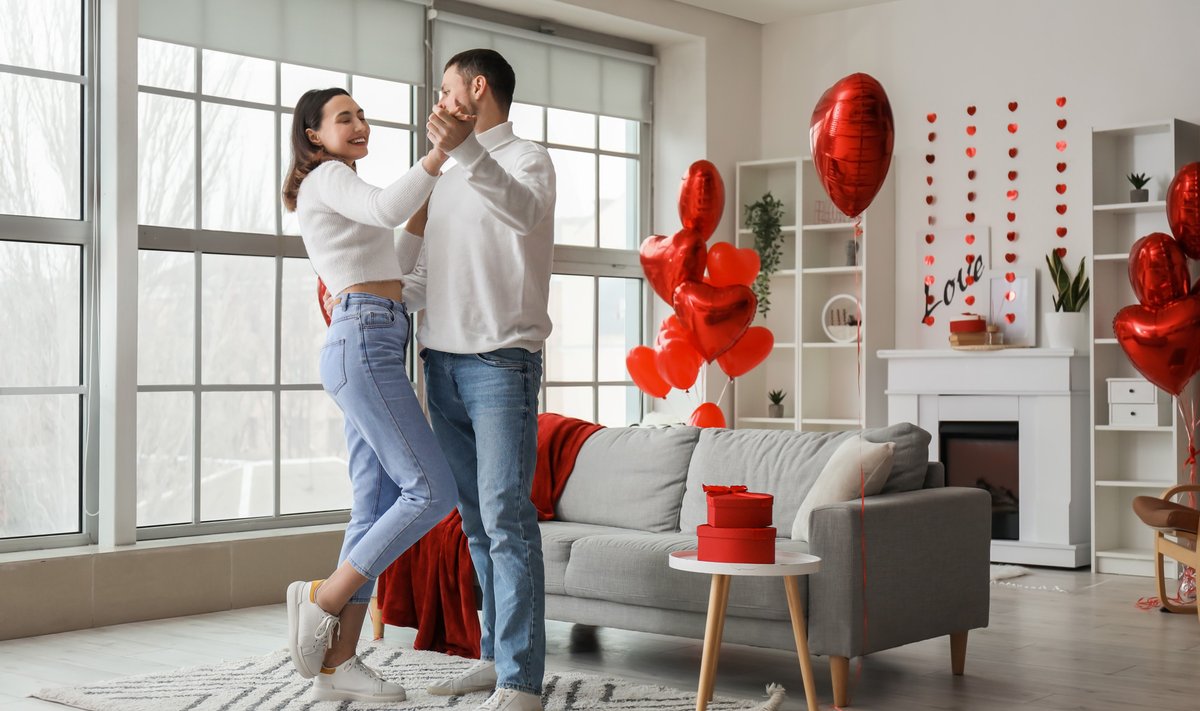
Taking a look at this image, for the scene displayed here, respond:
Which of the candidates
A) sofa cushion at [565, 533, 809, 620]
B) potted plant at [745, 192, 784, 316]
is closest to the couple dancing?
sofa cushion at [565, 533, 809, 620]

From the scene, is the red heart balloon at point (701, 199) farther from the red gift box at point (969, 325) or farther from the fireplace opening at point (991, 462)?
the fireplace opening at point (991, 462)

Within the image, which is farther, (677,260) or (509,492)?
(677,260)

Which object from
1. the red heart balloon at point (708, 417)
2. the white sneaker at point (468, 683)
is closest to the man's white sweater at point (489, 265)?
the white sneaker at point (468, 683)

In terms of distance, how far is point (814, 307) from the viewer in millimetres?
7445

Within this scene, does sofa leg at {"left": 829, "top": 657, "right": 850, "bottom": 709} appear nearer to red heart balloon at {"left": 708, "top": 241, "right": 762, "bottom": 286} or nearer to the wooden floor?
the wooden floor

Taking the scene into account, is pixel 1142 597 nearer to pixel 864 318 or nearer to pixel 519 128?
pixel 864 318

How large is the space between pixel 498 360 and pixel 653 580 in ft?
3.50

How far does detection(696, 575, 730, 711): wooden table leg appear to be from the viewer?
3.13 metres

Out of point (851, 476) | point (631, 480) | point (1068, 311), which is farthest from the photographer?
point (1068, 311)

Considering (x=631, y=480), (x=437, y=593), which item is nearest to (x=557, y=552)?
(x=437, y=593)

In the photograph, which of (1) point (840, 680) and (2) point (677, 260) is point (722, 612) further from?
(2) point (677, 260)

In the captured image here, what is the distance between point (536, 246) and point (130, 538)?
2750mm

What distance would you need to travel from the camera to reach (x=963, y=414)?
261 inches

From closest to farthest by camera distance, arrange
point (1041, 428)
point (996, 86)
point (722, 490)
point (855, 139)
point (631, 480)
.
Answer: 1. point (722, 490)
2. point (855, 139)
3. point (631, 480)
4. point (1041, 428)
5. point (996, 86)
